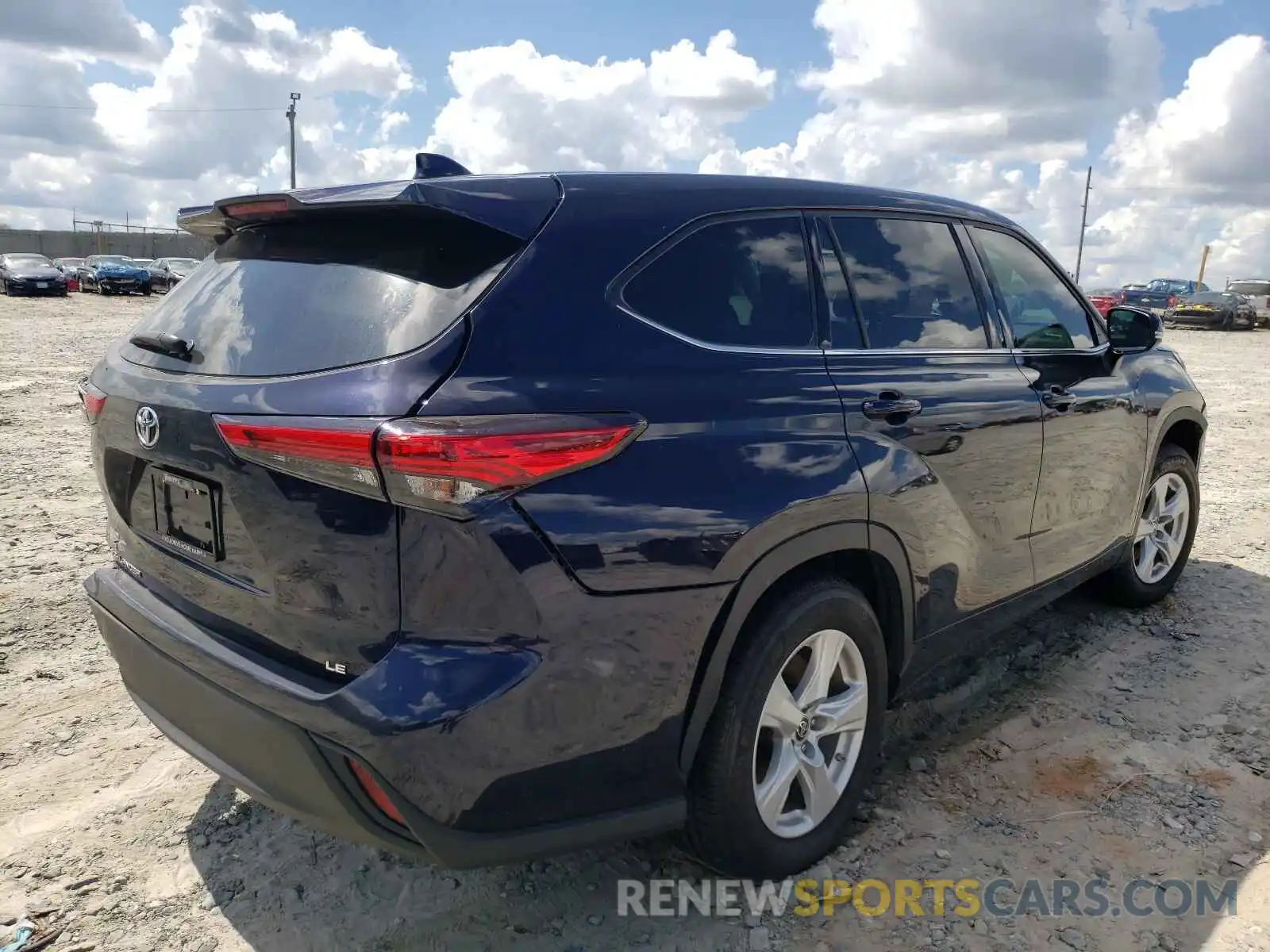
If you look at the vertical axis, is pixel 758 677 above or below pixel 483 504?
below

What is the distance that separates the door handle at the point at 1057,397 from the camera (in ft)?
11.4

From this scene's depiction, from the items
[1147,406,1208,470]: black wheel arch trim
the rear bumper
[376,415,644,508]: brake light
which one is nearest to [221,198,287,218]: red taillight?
[376,415,644,508]: brake light

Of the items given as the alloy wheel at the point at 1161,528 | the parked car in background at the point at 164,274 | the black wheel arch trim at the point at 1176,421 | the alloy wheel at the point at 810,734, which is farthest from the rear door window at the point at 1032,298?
the parked car in background at the point at 164,274

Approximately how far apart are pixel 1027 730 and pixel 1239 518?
3886 mm

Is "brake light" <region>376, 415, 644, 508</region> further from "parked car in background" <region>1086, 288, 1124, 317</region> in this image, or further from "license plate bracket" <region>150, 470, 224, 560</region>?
"parked car in background" <region>1086, 288, 1124, 317</region>

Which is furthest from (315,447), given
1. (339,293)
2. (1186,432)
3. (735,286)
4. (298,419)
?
(1186,432)

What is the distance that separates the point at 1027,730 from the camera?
141 inches

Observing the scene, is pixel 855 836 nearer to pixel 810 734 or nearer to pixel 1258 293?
pixel 810 734

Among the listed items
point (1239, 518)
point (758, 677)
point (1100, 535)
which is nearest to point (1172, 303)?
point (1239, 518)

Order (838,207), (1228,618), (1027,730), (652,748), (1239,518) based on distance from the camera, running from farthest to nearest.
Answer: (1239,518)
(1228,618)
(1027,730)
(838,207)
(652,748)

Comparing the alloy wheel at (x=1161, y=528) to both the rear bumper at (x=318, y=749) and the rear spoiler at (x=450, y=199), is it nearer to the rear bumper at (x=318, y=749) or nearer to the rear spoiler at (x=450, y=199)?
the rear bumper at (x=318, y=749)

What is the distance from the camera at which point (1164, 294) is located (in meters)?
37.3

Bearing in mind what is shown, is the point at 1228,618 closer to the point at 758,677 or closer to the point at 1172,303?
the point at 758,677

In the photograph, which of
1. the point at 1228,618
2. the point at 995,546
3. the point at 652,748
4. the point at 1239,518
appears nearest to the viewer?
the point at 652,748
